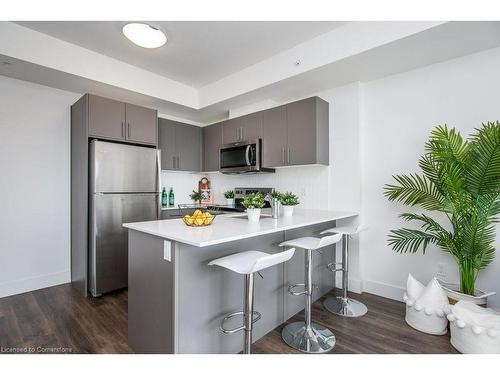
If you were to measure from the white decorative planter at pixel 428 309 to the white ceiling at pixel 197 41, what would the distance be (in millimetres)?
2453

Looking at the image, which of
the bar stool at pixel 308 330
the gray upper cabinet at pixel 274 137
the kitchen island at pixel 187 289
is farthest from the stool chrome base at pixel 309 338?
the gray upper cabinet at pixel 274 137

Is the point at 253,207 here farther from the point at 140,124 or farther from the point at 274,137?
the point at 140,124

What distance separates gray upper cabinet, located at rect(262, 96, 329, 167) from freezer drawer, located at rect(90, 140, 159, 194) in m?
1.45

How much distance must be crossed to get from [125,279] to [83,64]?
2385 millimetres

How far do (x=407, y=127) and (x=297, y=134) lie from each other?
1.13 m

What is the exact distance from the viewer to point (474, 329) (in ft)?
5.61

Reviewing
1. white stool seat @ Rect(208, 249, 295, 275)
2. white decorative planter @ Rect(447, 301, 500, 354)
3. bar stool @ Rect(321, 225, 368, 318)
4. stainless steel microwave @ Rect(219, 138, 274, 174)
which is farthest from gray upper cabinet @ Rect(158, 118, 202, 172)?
white decorative planter @ Rect(447, 301, 500, 354)

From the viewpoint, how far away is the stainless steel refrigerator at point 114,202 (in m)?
2.77

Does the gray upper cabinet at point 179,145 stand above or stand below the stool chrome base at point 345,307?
above

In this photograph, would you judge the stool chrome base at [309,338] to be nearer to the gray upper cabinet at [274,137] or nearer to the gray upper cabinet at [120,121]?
the gray upper cabinet at [274,137]

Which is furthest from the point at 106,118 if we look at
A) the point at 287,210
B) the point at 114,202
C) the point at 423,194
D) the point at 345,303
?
the point at 423,194

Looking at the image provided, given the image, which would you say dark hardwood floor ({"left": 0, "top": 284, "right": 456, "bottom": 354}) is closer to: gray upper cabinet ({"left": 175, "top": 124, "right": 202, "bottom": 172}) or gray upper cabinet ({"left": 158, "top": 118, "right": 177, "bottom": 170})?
gray upper cabinet ({"left": 158, "top": 118, "right": 177, "bottom": 170})

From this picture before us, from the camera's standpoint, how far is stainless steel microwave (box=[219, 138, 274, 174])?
3.37 m
